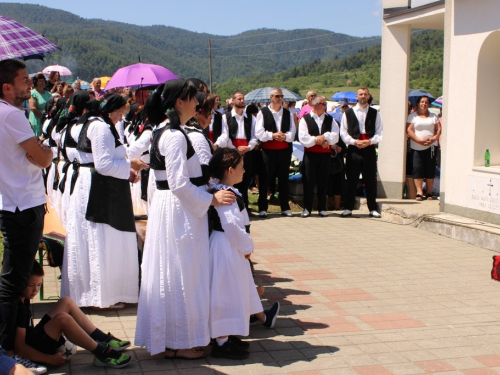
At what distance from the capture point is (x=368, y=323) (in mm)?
6105

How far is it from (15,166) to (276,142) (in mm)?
7551

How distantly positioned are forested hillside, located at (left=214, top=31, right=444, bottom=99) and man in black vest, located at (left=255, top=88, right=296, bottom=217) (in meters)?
34.2

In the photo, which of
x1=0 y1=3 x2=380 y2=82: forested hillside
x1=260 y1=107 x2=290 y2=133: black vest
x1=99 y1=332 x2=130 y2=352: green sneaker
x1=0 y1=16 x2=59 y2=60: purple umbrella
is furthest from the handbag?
x1=0 y1=3 x2=380 y2=82: forested hillside

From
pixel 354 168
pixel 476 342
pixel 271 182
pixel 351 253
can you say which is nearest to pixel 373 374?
pixel 476 342

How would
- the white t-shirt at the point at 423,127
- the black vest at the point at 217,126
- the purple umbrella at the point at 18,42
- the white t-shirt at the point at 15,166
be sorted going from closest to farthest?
the white t-shirt at the point at 15,166, the purple umbrella at the point at 18,42, the black vest at the point at 217,126, the white t-shirt at the point at 423,127

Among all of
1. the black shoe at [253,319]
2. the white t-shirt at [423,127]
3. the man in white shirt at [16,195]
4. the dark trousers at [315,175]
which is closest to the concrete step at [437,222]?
the dark trousers at [315,175]

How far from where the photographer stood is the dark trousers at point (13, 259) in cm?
462

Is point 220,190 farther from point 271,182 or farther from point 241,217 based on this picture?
point 271,182

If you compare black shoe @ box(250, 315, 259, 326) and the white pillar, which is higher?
the white pillar

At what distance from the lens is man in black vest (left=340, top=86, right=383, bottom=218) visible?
11.7m

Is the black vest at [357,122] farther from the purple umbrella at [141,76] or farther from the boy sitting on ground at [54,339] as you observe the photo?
the boy sitting on ground at [54,339]

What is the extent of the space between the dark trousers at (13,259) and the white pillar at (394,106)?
28.8 feet

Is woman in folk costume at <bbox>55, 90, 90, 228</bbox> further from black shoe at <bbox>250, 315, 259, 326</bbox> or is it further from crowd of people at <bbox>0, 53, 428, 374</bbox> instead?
black shoe at <bbox>250, 315, 259, 326</bbox>

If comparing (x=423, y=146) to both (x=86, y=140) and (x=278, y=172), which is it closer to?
(x=278, y=172)
